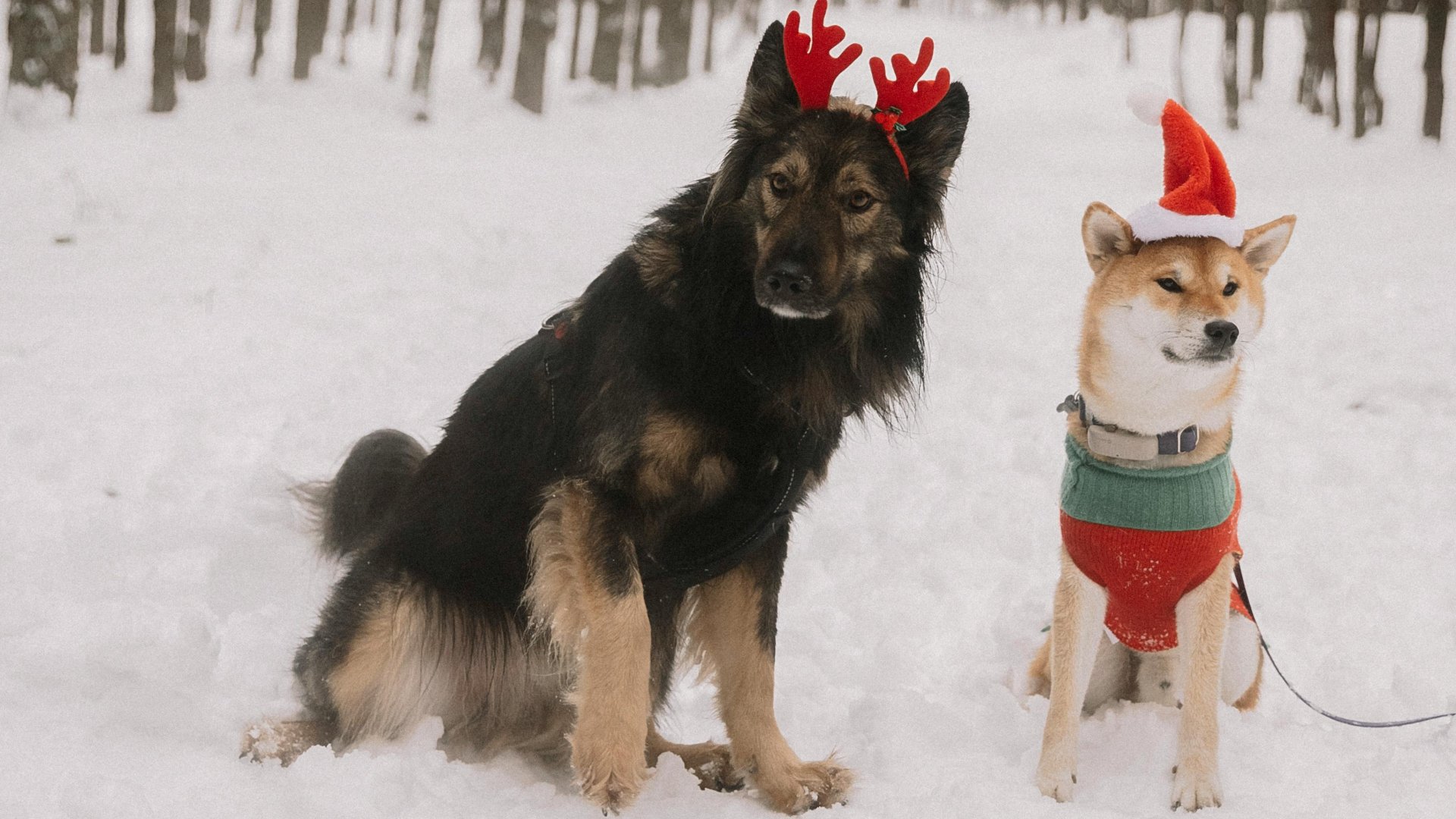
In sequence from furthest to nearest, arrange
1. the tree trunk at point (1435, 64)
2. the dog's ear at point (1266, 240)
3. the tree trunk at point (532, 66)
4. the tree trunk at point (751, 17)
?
the tree trunk at point (751, 17)
the tree trunk at point (532, 66)
the tree trunk at point (1435, 64)
the dog's ear at point (1266, 240)

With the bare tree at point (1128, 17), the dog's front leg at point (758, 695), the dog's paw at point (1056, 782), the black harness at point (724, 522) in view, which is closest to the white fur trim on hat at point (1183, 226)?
the black harness at point (724, 522)

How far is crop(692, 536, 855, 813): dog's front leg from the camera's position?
2.94 metres

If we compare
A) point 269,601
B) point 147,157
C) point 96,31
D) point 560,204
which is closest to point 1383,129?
point 560,204

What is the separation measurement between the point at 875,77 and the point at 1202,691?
1743mm

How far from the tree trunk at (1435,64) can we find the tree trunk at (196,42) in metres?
13.8

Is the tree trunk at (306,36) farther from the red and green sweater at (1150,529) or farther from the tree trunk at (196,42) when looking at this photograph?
the red and green sweater at (1150,529)

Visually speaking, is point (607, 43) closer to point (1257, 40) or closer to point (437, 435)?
point (1257, 40)

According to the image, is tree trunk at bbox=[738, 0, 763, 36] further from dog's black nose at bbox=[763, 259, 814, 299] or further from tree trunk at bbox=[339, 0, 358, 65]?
dog's black nose at bbox=[763, 259, 814, 299]

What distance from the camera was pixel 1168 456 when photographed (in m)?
2.91

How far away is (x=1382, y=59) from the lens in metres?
19.9

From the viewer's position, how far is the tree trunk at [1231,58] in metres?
15.6

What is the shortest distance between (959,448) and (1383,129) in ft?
41.0

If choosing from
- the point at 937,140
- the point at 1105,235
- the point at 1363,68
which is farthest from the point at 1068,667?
the point at 1363,68

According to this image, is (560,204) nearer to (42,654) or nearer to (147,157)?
(147,157)
